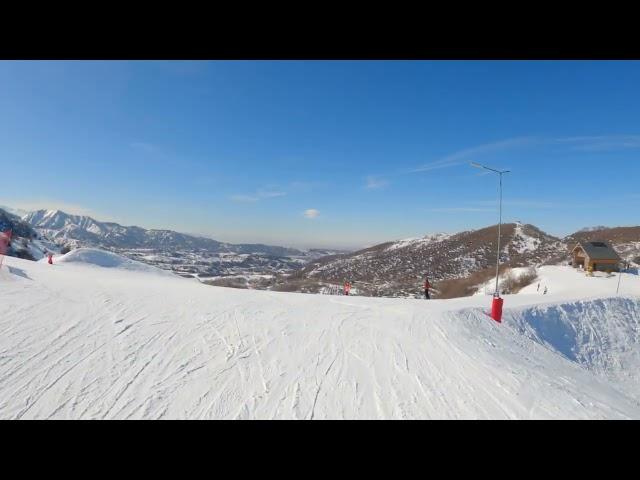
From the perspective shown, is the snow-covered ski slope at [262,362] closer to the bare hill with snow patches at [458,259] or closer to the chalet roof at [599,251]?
the chalet roof at [599,251]

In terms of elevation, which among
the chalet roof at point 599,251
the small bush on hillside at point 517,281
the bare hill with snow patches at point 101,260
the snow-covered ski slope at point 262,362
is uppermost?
the chalet roof at point 599,251

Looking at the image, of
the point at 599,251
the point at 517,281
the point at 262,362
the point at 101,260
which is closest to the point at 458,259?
the point at 599,251

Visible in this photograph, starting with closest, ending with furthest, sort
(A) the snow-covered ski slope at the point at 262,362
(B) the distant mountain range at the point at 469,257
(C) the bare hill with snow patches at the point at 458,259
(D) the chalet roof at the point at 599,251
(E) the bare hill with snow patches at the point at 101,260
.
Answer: (A) the snow-covered ski slope at the point at 262,362, (E) the bare hill with snow patches at the point at 101,260, (D) the chalet roof at the point at 599,251, (B) the distant mountain range at the point at 469,257, (C) the bare hill with snow patches at the point at 458,259

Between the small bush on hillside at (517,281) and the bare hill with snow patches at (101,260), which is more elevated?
the bare hill with snow patches at (101,260)

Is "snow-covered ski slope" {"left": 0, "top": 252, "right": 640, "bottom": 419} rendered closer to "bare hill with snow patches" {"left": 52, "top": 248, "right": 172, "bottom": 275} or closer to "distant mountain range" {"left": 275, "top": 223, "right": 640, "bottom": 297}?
"bare hill with snow patches" {"left": 52, "top": 248, "right": 172, "bottom": 275}

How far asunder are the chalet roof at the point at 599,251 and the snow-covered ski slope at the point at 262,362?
1584 inches

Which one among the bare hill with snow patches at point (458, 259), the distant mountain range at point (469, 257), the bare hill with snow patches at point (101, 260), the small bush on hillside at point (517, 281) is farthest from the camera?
the bare hill with snow patches at point (458, 259)

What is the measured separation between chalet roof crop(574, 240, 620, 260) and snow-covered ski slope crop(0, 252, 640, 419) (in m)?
40.2

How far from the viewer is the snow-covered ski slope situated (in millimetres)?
4031

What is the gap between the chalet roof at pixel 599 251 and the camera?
36.6m

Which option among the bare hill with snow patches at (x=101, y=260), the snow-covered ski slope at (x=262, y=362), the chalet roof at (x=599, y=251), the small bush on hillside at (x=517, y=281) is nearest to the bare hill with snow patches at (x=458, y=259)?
the small bush on hillside at (x=517, y=281)

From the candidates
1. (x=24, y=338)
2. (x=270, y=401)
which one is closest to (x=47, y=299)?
(x=24, y=338)
